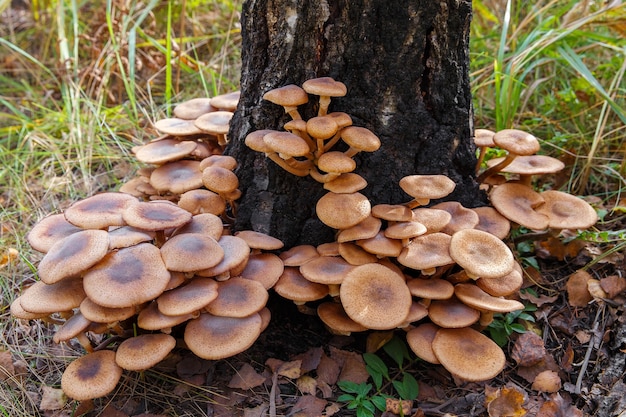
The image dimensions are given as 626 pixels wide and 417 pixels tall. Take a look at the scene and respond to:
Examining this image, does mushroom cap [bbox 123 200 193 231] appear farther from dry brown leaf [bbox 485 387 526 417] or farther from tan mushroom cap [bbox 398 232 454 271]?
dry brown leaf [bbox 485 387 526 417]

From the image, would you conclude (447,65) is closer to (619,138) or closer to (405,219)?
(405,219)

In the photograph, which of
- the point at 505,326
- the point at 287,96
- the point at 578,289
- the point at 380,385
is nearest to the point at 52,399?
the point at 380,385

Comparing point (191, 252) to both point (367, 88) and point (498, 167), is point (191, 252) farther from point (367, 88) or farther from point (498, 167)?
point (498, 167)

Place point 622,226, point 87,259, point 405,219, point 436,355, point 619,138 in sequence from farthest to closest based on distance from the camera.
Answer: point 619,138 → point 622,226 → point 405,219 → point 436,355 → point 87,259

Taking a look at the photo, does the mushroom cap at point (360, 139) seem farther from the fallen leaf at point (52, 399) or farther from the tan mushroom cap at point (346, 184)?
the fallen leaf at point (52, 399)

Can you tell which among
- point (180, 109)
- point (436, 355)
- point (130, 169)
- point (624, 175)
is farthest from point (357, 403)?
point (130, 169)

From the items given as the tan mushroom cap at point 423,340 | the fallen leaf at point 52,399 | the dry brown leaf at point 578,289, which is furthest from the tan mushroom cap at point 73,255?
the dry brown leaf at point 578,289
